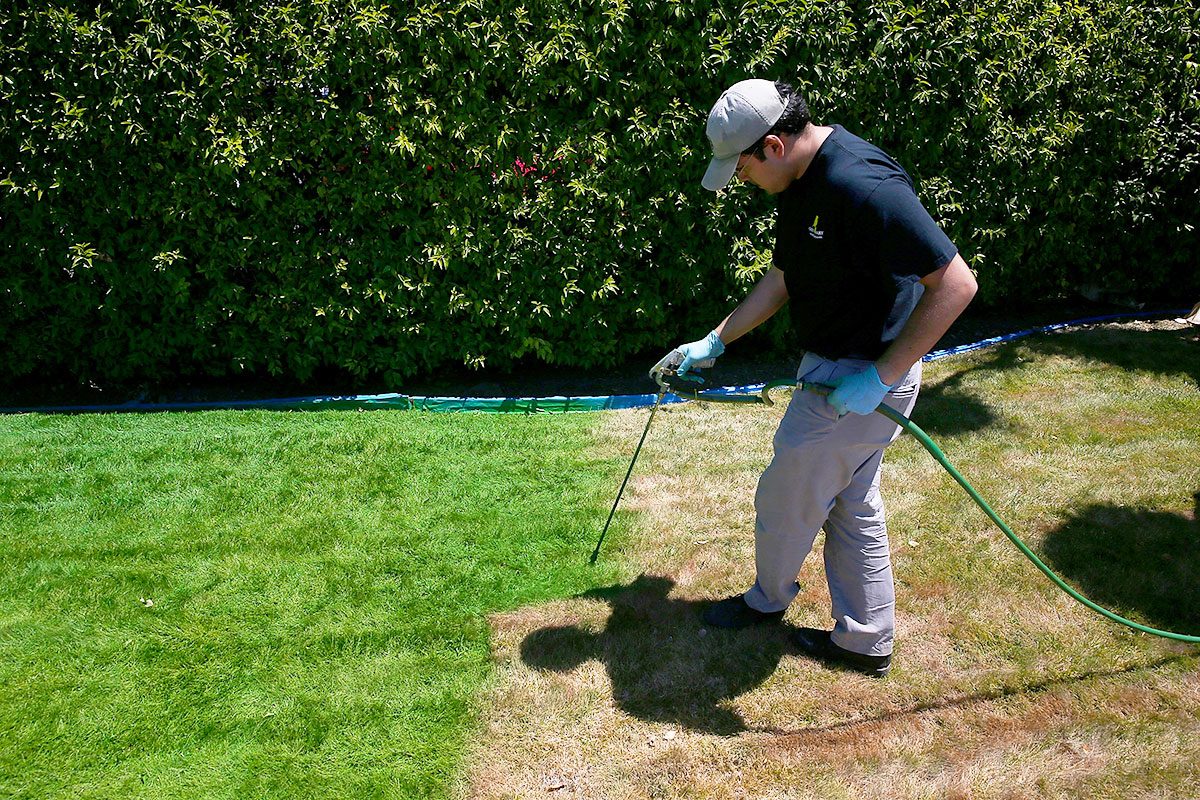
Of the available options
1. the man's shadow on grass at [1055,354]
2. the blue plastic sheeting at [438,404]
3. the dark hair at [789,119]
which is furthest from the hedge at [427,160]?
the dark hair at [789,119]

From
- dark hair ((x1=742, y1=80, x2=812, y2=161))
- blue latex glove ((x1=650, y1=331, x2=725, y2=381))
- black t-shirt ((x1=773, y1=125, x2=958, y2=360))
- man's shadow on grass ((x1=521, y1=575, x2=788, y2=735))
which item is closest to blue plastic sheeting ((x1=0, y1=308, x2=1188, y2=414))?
blue latex glove ((x1=650, y1=331, x2=725, y2=381))

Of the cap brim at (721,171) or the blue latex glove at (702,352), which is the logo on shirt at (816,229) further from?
the blue latex glove at (702,352)

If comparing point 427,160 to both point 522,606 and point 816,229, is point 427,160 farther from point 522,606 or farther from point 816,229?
point 816,229

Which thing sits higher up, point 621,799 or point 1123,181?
point 1123,181

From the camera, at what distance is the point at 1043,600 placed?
11.3ft

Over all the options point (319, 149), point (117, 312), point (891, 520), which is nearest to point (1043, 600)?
point (891, 520)

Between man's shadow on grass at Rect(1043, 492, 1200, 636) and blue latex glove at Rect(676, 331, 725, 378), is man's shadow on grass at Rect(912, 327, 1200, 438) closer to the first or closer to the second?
man's shadow on grass at Rect(1043, 492, 1200, 636)

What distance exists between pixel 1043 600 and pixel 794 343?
3.17m

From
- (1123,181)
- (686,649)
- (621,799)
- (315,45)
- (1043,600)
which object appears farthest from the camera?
(1123,181)

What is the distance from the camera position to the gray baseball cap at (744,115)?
2486 millimetres

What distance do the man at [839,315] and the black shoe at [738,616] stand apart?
5.9 inches

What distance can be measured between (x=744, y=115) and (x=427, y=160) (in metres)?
3.15

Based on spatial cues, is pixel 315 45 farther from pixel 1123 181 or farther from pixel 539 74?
pixel 1123 181

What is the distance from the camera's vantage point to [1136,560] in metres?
3.65
